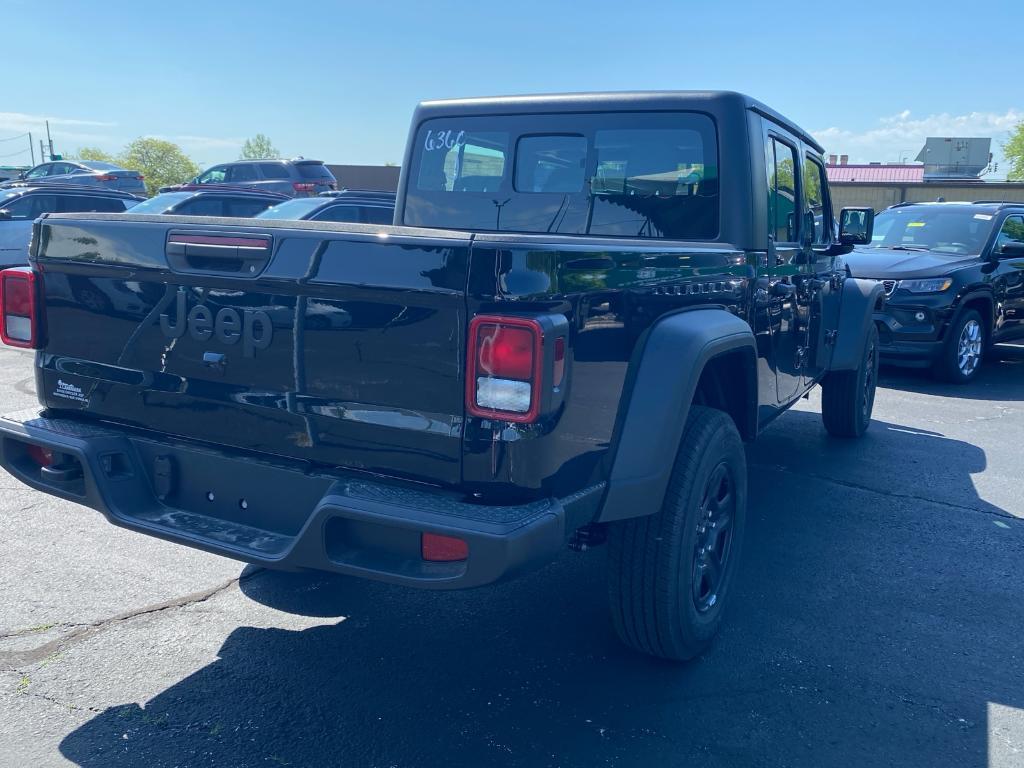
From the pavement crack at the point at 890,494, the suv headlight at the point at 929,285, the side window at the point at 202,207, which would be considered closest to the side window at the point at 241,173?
the side window at the point at 202,207

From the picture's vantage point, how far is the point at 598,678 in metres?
3.21

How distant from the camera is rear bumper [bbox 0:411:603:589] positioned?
2.37m

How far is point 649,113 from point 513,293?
1978 mm

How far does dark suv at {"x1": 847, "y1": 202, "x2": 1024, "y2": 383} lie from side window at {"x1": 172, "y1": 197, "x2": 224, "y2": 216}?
8.90 metres

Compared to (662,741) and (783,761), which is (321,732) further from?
(783,761)

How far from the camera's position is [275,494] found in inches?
107

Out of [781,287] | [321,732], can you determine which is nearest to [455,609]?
[321,732]

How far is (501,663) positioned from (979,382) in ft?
25.7

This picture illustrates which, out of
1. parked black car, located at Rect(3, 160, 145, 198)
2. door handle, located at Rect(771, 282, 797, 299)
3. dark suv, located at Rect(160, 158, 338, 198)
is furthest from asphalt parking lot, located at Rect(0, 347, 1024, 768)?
parked black car, located at Rect(3, 160, 145, 198)

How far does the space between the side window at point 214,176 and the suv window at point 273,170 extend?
144cm

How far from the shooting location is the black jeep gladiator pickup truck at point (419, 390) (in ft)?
7.88

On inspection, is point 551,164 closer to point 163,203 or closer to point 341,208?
point 341,208

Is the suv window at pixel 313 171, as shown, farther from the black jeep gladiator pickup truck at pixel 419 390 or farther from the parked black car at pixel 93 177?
the black jeep gladiator pickup truck at pixel 419 390

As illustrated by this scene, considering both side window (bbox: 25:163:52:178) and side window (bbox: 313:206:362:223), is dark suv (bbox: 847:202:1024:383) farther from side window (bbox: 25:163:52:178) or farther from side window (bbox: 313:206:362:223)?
side window (bbox: 25:163:52:178)
